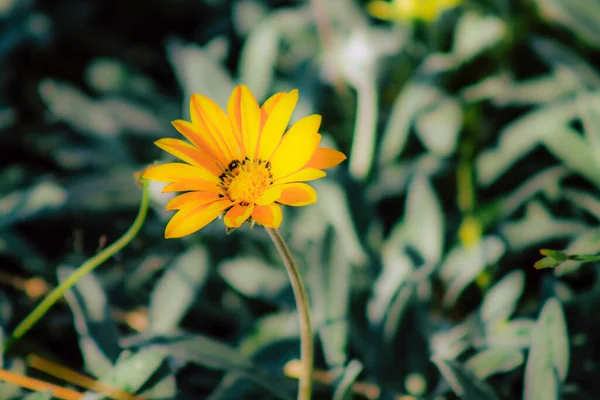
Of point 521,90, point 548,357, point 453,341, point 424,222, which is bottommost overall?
point 548,357

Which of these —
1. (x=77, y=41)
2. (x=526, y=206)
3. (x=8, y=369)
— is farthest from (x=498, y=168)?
(x=77, y=41)

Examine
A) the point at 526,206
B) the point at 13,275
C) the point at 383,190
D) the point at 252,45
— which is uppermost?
the point at 252,45

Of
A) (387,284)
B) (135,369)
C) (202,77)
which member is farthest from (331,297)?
(202,77)

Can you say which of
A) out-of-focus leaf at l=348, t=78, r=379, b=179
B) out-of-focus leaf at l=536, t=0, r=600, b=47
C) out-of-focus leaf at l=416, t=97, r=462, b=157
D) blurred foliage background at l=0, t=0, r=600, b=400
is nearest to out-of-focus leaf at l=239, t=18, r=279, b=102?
blurred foliage background at l=0, t=0, r=600, b=400

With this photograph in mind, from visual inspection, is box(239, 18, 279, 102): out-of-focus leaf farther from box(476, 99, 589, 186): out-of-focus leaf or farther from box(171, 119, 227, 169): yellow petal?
box(171, 119, 227, 169): yellow petal

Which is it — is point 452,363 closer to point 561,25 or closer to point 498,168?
point 498,168

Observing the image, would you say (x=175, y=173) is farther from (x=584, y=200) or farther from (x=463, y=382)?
(x=584, y=200)
